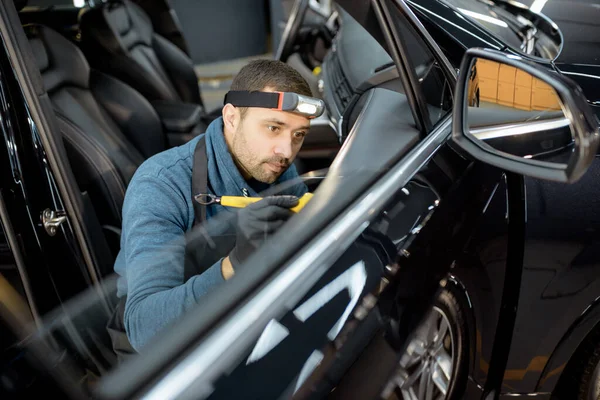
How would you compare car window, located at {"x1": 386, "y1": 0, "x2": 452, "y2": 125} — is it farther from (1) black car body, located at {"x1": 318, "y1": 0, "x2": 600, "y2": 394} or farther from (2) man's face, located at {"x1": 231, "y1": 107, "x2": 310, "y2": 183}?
(2) man's face, located at {"x1": 231, "y1": 107, "x2": 310, "y2": 183}

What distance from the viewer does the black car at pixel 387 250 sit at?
0.78m

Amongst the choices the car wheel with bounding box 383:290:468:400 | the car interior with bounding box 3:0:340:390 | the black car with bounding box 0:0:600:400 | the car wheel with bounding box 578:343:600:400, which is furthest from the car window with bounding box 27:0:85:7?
the car wheel with bounding box 578:343:600:400

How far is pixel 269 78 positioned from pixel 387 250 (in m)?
0.48

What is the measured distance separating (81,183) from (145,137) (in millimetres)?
693

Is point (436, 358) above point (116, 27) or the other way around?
the other way around

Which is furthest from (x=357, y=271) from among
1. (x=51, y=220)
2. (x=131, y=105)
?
(x=131, y=105)

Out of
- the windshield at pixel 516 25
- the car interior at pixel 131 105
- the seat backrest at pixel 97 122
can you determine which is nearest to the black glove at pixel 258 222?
the car interior at pixel 131 105

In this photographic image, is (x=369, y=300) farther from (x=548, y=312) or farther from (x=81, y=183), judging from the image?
(x=81, y=183)

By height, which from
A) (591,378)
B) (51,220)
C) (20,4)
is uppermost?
(20,4)

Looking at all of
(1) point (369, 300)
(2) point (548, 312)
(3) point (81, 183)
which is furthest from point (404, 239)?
(3) point (81, 183)

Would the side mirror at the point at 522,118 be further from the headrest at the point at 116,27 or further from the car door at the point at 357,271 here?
the headrest at the point at 116,27

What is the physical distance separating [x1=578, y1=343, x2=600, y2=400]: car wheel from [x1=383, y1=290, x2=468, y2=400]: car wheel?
0.38 m

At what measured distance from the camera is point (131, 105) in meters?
2.41

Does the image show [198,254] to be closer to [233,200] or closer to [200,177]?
[233,200]
